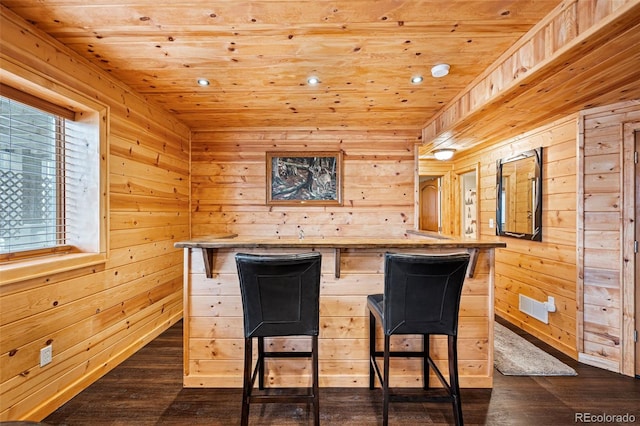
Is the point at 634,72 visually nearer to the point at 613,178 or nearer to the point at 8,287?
the point at 613,178

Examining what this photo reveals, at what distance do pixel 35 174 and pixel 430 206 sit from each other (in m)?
6.07

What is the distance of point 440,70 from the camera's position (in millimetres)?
2258

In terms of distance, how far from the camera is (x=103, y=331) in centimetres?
236

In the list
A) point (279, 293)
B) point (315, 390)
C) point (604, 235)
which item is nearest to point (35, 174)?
point (279, 293)

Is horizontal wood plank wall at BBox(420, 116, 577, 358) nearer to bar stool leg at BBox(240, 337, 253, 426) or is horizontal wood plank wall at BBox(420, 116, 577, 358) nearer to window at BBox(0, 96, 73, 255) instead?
bar stool leg at BBox(240, 337, 253, 426)

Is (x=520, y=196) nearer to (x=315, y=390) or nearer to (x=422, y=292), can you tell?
(x=422, y=292)

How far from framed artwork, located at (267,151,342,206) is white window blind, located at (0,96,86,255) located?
2.06 meters

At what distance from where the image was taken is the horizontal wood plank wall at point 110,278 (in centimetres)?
173

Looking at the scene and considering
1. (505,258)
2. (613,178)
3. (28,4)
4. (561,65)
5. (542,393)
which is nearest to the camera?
(28,4)

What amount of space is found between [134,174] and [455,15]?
2921mm

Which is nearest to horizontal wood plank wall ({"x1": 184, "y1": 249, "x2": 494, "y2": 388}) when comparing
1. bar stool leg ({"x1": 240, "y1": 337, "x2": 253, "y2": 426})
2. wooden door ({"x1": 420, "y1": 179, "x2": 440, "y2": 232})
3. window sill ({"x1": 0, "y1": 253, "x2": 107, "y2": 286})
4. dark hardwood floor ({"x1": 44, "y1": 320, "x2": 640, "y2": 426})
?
dark hardwood floor ({"x1": 44, "y1": 320, "x2": 640, "y2": 426})

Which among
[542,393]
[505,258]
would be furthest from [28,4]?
[505,258]

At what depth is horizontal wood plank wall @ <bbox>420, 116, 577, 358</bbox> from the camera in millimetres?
2805

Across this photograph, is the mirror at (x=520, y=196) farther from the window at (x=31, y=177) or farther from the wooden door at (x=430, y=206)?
the window at (x=31, y=177)
